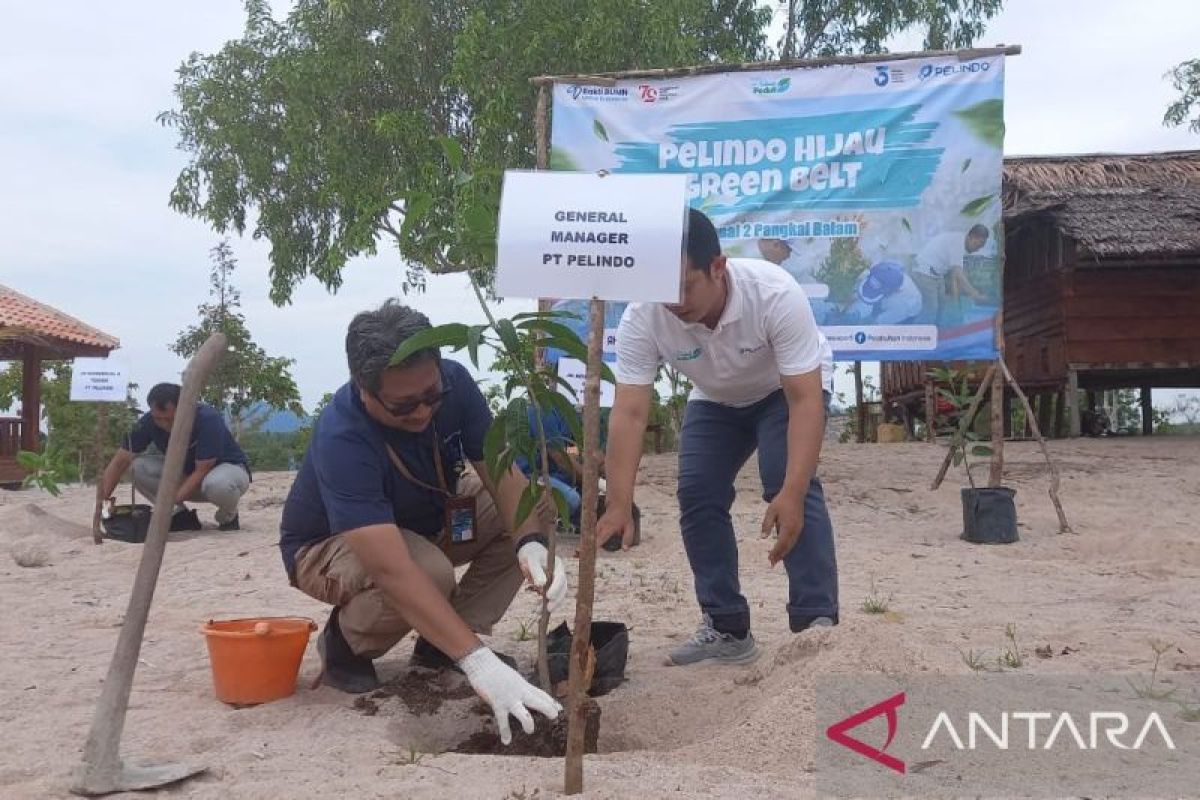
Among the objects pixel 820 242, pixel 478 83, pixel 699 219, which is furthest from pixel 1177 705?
pixel 478 83

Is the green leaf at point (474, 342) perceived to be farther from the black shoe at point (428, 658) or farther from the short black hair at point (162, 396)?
the short black hair at point (162, 396)

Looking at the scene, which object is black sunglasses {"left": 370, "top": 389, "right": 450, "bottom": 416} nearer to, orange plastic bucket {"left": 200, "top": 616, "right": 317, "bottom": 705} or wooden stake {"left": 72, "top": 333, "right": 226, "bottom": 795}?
wooden stake {"left": 72, "top": 333, "right": 226, "bottom": 795}

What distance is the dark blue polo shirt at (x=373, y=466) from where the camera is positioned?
97.1 inches

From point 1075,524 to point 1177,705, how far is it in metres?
3.78

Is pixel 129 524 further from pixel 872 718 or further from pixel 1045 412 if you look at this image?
pixel 1045 412

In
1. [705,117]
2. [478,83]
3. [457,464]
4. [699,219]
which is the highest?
[478,83]

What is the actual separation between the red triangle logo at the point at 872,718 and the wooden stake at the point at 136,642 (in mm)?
1335

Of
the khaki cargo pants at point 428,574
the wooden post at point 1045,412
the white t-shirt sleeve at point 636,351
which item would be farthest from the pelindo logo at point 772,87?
the wooden post at point 1045,412

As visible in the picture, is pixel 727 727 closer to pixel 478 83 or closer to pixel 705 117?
pixel 705 117

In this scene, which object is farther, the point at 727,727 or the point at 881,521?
the point at 881,521

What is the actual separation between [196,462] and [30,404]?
8.14m

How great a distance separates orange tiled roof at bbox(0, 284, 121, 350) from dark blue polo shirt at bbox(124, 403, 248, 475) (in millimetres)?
5901

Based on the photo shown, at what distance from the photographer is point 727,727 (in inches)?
91.4

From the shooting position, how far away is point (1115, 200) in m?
10.8
